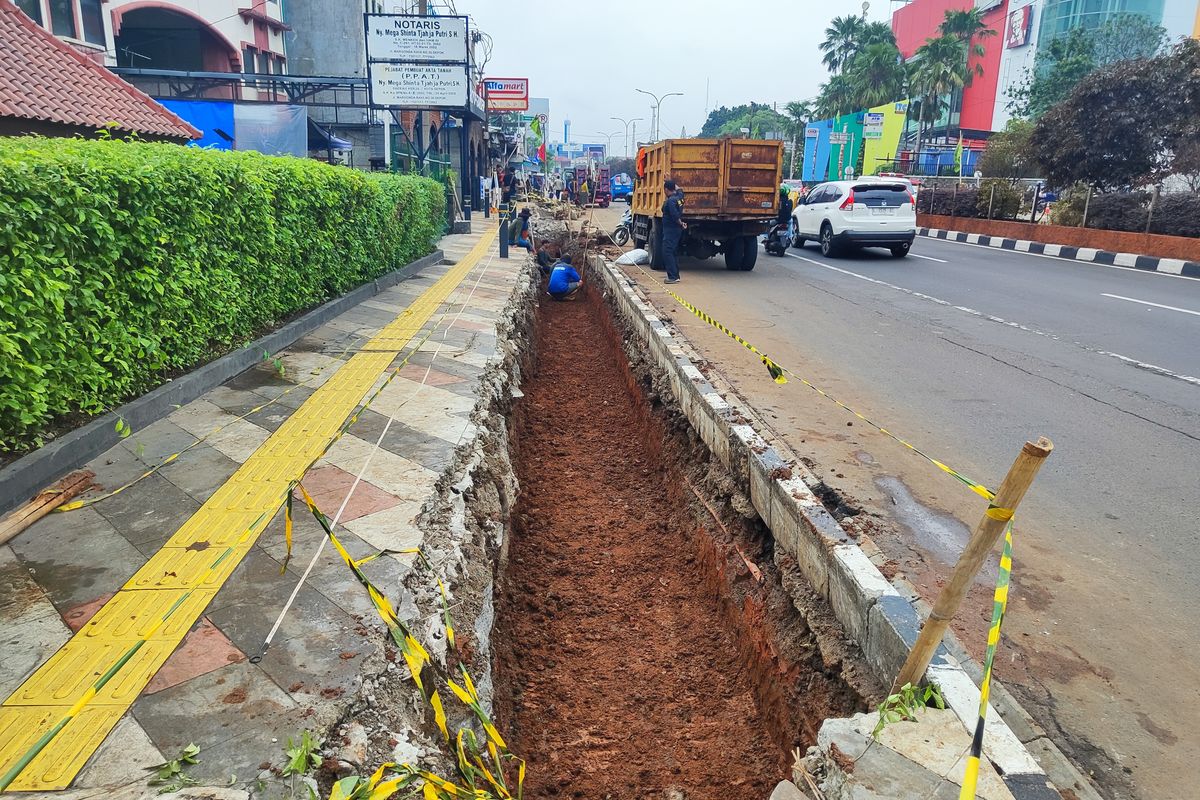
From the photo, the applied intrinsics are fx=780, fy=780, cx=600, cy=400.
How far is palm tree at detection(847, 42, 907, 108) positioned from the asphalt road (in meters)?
46.9

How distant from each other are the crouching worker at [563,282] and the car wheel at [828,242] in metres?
6.32

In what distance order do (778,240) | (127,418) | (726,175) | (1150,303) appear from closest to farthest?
(127,418)
(1150,303)
(726,175)
(778,240)

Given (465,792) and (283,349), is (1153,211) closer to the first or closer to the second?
(283,349)

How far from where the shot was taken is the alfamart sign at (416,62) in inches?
762

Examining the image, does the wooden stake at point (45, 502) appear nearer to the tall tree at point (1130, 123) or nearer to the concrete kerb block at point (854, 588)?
the concrete kerb block at point (854, 588)

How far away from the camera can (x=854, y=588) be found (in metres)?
3.21

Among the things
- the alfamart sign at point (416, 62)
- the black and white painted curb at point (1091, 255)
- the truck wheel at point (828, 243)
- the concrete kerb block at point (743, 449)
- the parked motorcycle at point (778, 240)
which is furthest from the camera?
the alfamart sign at point (416, 62)

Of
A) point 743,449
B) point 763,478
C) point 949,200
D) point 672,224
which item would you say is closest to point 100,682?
point 763,478

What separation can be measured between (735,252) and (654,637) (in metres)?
12.1

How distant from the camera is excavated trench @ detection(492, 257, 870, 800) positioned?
336 cm

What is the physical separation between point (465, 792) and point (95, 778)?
3.43 ft

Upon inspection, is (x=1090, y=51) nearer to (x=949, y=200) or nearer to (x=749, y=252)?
(x=949, y=200)

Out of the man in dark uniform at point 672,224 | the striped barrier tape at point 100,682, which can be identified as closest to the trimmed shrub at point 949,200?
the man in dark uniform at point 672,224

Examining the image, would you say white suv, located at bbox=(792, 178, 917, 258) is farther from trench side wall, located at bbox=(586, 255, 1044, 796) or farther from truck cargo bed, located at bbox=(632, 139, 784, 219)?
trench side wall, located at bbox=(586, 255, 1044, 796)
